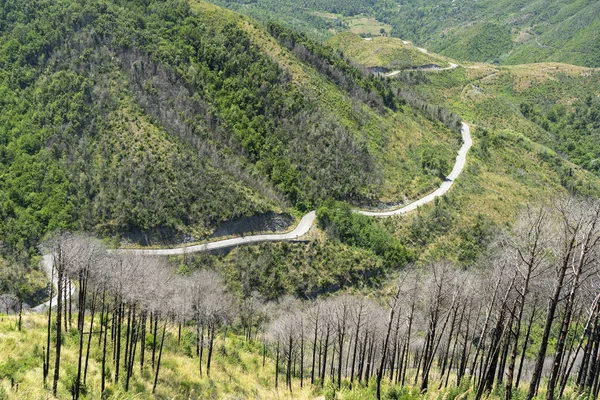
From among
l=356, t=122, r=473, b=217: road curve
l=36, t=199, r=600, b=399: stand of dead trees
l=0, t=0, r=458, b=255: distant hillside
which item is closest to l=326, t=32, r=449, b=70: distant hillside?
l=356, t=122, r=473, b=217: road curve

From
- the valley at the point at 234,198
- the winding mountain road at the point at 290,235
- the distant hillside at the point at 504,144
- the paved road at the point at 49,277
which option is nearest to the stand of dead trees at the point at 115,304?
the valley at the point at 234,198

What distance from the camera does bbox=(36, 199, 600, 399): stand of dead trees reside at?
57.8 feet

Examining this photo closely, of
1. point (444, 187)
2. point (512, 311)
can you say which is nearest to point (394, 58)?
point (444, 187)

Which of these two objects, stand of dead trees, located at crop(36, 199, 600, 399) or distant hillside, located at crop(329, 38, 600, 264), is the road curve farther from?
stand of dead trees, located at crop(36, 199, 600, 399)

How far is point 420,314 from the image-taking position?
49.1m

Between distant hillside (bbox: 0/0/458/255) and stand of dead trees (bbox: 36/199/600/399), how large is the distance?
19669 millimetres

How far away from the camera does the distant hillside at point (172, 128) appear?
71000 mm

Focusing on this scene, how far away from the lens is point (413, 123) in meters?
118

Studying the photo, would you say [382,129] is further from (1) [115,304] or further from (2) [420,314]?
(1) [115,304]

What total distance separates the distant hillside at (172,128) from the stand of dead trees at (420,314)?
1967 centimetres

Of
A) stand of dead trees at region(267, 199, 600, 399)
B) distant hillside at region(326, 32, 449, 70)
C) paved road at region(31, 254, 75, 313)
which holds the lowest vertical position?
paved road at region(31, 254, 75, 313)

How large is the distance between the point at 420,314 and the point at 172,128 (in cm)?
5680

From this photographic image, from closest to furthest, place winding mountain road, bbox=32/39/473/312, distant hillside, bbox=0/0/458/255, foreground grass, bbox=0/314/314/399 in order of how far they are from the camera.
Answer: foreground grass, bbox=0/314/314/399 < winding mountain road, bbox=32/39/473/312 < distant hillside, bbox=0/0/458/255

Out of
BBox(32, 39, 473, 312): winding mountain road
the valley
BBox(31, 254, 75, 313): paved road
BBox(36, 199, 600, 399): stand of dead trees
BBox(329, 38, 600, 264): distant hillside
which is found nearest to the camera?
BBox(36, 199, 600, 399): stand of dead trees
